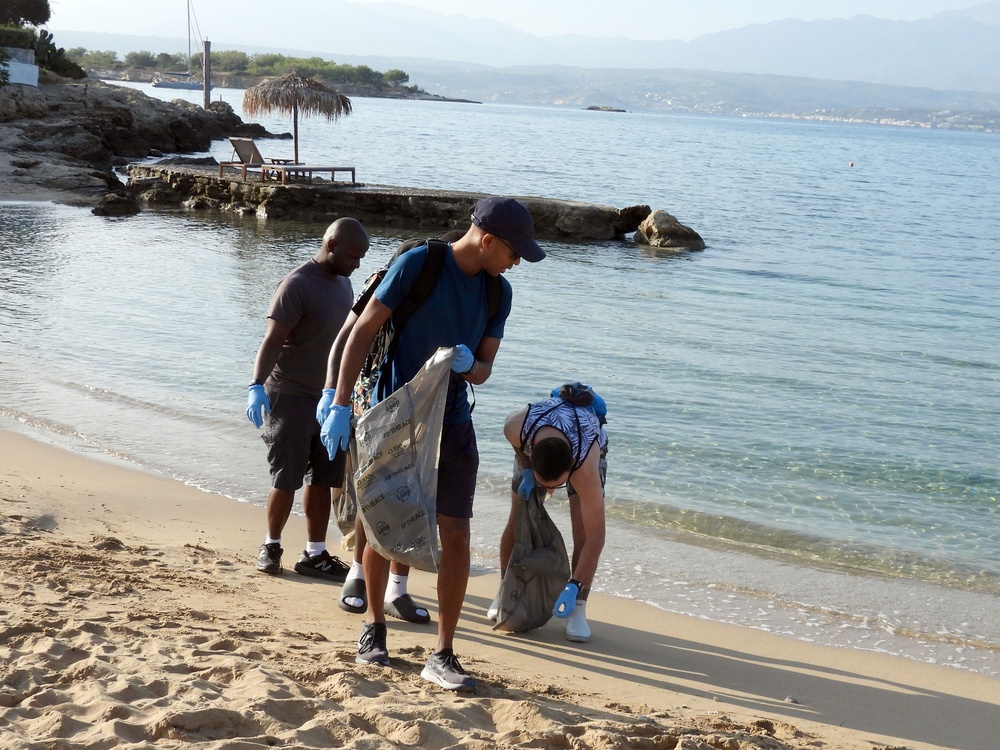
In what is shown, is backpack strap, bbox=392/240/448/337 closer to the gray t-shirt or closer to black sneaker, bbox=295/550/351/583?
the gray t-shirt

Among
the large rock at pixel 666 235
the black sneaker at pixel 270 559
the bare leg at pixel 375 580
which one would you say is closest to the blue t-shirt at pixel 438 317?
the bare leg at pixel 375 580

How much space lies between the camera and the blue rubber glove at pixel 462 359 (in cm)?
325

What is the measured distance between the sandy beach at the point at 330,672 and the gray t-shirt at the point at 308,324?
3.09 feet

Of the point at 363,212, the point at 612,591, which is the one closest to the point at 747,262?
the point at 363,212

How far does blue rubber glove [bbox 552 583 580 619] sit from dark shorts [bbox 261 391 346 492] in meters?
1.16

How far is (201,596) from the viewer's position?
4.15 metres

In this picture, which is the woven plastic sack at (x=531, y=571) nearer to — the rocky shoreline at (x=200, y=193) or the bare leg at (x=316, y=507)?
the bare leg at (x=316, y=507)

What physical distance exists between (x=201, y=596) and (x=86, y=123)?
32.3 metres

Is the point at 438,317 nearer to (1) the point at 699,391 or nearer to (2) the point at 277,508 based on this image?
(2) the point at 277,508

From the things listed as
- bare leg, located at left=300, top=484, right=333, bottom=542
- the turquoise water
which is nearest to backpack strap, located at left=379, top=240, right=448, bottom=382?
bare leg, located at left=300, top=484, right=333, bottom=542

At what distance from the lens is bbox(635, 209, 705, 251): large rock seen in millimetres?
22781

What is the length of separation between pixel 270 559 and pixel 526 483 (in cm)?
136

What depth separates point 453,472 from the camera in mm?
3387

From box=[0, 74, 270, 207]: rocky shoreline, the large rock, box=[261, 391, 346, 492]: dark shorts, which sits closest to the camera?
box=[261, 391, 346, 492]: dark shorts
